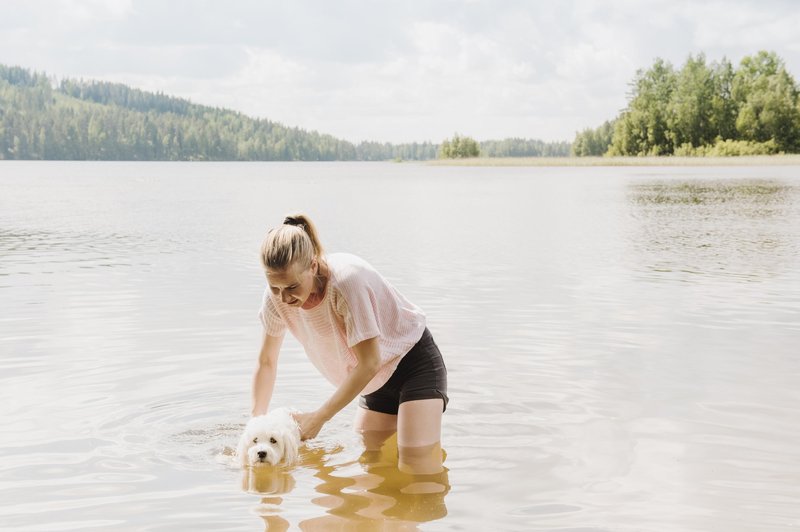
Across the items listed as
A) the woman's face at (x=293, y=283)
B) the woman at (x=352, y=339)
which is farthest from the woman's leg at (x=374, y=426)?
the woman's face at (x=293, y=283)

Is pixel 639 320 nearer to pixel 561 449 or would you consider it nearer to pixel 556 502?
pixel 561 449

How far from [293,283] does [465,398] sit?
3.42 metres

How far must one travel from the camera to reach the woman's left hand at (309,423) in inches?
225

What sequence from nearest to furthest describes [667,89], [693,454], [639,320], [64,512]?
[64,512], [693,454], [639,320], [667,89]

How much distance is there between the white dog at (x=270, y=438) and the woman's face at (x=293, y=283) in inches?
31.3

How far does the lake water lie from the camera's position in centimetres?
561

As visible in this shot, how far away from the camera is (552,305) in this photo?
42.4ft

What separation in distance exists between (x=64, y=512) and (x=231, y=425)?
6.41ft

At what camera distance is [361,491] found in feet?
19.6

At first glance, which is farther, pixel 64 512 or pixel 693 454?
pixel 693 454

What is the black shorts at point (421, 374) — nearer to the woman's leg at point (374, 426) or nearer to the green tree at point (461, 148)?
the woman's leg at point (374, 426)

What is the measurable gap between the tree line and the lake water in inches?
3917

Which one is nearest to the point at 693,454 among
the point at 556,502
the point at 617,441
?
the point at 617,441

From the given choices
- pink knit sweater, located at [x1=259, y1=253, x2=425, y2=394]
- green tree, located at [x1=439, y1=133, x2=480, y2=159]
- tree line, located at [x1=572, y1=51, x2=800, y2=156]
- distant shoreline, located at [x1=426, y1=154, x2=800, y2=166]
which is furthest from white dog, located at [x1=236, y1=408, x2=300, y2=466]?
green tree, located at [x1=439, y1=133, x2=480, y2=159]
